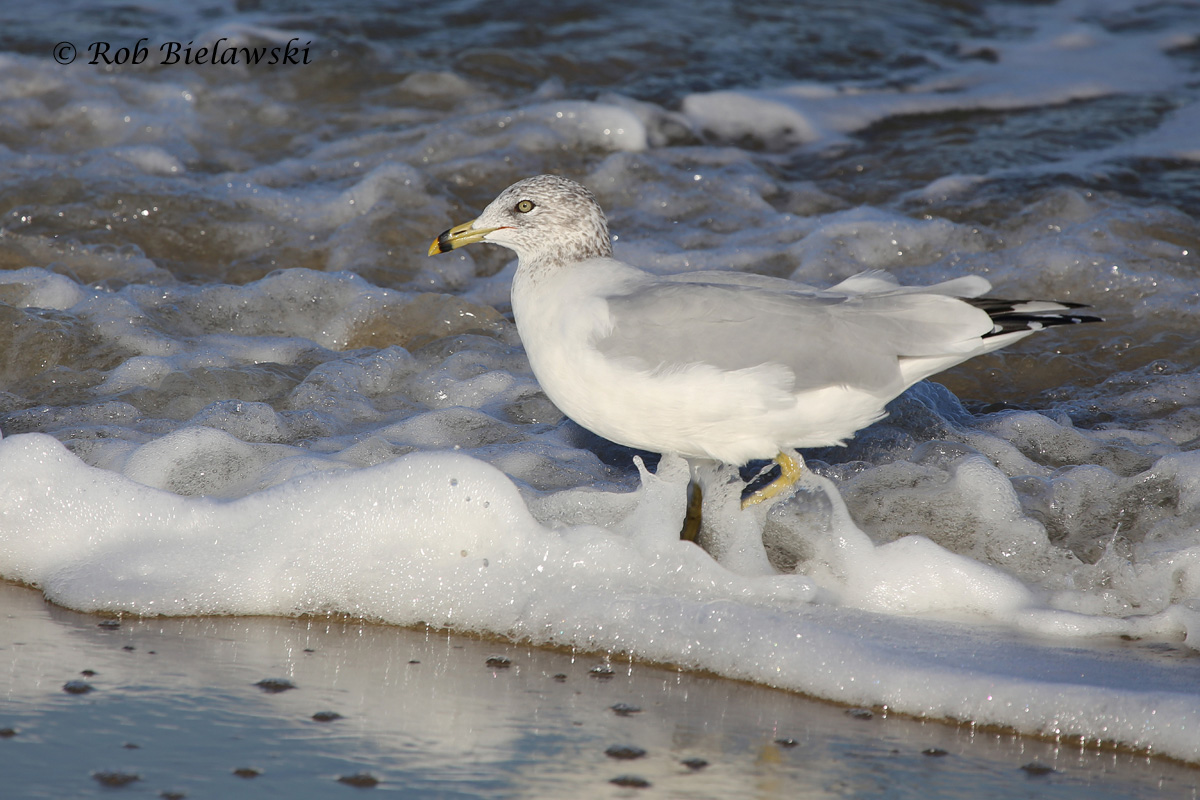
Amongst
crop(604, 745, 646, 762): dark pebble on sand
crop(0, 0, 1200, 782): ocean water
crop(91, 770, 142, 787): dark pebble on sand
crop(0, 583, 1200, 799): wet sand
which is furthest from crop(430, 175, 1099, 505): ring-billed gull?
crop(91, 770, 142, 787): dark pebble on sand

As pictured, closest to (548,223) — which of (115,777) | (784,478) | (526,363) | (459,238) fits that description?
(459,238)

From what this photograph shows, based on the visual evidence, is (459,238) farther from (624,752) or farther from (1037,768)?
(1037,768)

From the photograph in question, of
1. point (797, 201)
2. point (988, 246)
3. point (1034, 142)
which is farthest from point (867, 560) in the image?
point (1034, 142)

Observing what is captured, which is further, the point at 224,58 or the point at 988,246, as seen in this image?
the point at 224,58

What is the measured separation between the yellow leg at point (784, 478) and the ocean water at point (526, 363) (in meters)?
0.15

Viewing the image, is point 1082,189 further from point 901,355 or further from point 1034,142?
point 901,355

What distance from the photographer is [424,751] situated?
262cm

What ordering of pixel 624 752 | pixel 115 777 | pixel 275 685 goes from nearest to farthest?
pixel 115 777
pixel 624 752
pixel 275 685

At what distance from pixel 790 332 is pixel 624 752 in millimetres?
1313

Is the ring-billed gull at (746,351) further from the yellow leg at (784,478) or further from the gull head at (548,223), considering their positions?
the gull head at (548,223)

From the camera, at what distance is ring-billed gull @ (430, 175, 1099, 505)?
3.41 meters

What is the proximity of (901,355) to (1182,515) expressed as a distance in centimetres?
129

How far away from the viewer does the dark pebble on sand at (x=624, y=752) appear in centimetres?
→ 263

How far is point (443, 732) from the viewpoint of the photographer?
2721 mm
